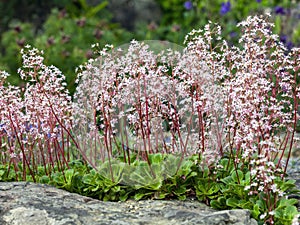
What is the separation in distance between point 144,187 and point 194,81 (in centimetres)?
74

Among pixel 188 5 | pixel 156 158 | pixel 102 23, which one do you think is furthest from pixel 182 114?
pixel 188 5

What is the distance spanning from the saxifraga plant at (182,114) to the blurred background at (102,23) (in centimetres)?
298

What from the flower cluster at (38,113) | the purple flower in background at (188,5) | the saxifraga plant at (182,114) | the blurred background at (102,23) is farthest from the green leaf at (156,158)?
the purple flower in background at (188,5)

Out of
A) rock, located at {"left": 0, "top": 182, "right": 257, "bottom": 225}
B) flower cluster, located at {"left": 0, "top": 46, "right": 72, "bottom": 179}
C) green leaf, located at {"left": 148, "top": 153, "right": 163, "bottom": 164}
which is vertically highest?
flower cluster, located at {"left": 0, "top": 46, "right": 72, "bottom": 179}

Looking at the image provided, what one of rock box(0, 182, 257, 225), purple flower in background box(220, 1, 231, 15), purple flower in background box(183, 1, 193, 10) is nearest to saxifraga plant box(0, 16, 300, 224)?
rock box(0, 182, 257, 225)

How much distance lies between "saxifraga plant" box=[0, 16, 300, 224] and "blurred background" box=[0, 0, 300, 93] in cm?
298

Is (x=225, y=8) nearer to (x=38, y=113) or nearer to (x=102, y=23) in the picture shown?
(x=102, y=23)

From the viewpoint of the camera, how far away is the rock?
2.97 meters

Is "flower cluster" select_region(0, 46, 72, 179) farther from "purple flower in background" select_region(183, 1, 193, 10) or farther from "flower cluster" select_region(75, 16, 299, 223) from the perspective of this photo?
"purple flower in background" select_region(183, 1, 193, 10)

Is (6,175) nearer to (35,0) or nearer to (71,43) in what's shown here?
(71,43)

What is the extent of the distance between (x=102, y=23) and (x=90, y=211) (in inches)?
255

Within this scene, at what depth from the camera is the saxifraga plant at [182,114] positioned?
325 centimetres

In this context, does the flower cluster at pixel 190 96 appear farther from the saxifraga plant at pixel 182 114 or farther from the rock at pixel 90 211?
the rock at pixel 90 211

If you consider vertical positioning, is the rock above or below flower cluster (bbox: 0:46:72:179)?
below
